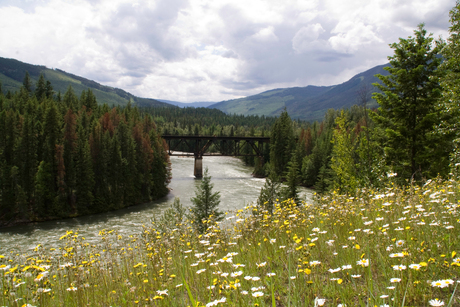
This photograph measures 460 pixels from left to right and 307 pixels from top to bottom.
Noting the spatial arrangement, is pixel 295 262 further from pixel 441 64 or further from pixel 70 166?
pixel 70 166

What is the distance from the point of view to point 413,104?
55.8ft

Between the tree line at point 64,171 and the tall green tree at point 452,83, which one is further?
the tree line at point 64,171

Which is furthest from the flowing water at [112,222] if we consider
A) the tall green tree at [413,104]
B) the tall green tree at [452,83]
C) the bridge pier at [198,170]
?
the bridge pier at [198,170]

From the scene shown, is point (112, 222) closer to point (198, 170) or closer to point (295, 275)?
point (295, 275)

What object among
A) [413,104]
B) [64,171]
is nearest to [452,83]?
[413,104]

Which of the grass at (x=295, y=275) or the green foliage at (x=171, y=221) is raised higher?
the grass at (x=295, y=275)

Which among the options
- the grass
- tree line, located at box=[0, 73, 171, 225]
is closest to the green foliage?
the grass

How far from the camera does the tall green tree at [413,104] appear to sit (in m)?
16.7

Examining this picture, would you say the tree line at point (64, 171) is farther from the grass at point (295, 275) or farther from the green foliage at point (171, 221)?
the grass at point (295, 275)

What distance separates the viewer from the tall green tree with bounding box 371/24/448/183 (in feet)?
54.8

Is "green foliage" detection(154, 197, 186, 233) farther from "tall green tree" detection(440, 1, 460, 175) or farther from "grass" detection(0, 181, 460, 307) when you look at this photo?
"tall green tree" detection(440, 1, 460, 175)

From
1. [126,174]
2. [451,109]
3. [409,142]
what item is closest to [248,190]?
[126,174]

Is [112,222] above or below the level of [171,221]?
below

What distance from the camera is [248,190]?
1853 inches
